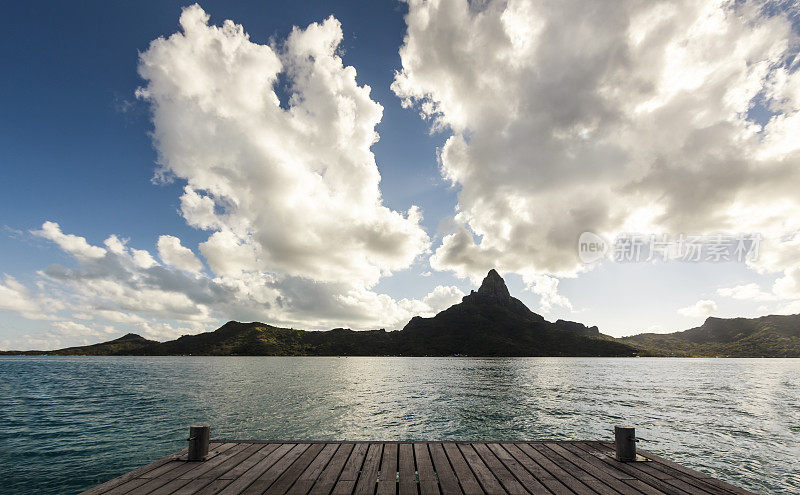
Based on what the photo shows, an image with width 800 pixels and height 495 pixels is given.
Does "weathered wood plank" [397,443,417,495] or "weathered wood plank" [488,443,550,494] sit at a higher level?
"weathered wood plank" [397,443,417,495]

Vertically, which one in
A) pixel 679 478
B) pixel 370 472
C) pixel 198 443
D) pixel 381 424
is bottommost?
pixel 381 424

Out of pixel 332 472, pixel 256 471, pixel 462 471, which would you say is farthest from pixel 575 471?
pixel 256 471

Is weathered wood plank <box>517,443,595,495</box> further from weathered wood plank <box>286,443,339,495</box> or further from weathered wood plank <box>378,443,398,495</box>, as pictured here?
weathered wood plank <box>286,443,339,495</box>

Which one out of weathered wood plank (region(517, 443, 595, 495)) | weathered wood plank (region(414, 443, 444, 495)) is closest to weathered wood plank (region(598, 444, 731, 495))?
weathered wood plank (region(517, 443, 595, 495))

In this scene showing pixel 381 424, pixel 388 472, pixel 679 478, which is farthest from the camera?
pixel 381 424

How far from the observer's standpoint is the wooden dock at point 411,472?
33.5ft

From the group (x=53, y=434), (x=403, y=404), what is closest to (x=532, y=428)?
(x=403, y=404)

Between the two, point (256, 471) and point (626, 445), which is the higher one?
point (626, 445)

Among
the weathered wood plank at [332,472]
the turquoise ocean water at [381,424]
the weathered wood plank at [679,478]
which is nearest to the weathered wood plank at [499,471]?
the weathered wood plank at [679,478]

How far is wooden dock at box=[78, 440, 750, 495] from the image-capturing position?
10.2 m

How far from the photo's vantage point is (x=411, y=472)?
11492 millimetres

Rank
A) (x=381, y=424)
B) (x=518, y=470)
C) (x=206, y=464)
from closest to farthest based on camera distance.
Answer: (x=518, y=470), (x=206, y=464), (x=381, y=424)

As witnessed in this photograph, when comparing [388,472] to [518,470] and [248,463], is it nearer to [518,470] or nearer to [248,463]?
[518,470]

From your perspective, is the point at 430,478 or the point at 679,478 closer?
the point at 430,478
